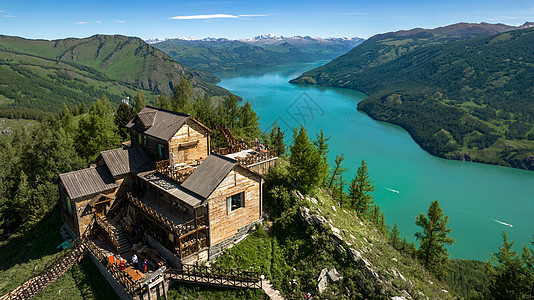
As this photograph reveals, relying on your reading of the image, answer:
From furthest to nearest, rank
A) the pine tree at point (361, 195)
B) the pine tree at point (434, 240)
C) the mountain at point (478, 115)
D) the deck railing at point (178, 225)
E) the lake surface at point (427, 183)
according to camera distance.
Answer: the mountain at point (478, 115)
the lake surface at point (427, 183)
the pine tree at point (361, 195)
the pine tree at point (434, 240)
the deck railing at point (178, 225)

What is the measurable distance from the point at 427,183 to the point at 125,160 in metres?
89.2

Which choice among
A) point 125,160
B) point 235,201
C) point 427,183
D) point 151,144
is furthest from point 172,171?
point 427,183

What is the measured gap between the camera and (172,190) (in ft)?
87.6

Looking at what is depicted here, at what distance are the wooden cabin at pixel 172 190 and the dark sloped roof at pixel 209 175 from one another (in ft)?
0.23

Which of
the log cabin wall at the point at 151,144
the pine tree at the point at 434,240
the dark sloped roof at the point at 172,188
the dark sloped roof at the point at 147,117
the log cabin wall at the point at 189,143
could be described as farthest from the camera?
the dark sloped roof at the point at 147,117

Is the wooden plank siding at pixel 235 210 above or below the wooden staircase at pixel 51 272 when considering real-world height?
above

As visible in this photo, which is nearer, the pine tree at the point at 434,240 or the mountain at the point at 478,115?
the pine tree at the point at 434,240

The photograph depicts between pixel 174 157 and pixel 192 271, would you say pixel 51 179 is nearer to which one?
pixel 174 157

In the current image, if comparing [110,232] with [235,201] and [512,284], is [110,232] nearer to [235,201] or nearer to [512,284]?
[235,201]

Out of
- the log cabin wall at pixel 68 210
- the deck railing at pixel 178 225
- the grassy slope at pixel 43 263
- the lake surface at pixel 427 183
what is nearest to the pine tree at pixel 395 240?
the deck railing at pixel 178 225

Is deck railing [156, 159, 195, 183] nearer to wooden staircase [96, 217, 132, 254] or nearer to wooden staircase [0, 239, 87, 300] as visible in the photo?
wooden staircase [96, 217, 132, 254]

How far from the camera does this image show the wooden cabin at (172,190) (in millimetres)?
25109

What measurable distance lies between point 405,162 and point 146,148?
98366mm

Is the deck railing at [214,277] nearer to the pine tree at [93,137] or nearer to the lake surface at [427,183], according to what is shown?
the pine tree at [93,137]
